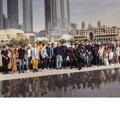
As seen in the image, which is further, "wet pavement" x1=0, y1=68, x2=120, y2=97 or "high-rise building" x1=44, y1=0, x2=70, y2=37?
"high-rise building" x1=44, y1=0, x2=70, y2=37

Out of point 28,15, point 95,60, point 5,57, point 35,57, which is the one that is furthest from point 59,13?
point 28,15

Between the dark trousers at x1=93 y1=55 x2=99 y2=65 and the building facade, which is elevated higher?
the building facade

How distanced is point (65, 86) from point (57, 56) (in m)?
3.80

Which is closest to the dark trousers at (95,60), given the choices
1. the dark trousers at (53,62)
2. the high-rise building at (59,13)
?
the dark trousers at (53,62)

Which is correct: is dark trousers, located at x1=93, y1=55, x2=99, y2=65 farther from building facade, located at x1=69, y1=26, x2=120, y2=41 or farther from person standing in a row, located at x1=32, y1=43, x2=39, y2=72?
building facade, located at x1=69, y1=26, x2=120, y2=41

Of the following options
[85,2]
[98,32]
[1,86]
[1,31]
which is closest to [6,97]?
[1,86]

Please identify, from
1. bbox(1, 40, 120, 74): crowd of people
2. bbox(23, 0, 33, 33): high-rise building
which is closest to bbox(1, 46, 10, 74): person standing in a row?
bbox(1, 40, 120, 74): crowd of people

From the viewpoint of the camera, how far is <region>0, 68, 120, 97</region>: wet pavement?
7.29 metres

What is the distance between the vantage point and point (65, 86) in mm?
8305

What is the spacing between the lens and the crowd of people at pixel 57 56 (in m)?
11.3

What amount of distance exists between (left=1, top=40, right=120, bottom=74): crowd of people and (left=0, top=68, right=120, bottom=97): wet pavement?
1.81 m

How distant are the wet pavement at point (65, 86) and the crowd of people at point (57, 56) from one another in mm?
1810

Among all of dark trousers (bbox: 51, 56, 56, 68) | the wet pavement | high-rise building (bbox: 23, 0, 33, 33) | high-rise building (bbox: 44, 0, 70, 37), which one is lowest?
the wet pavement

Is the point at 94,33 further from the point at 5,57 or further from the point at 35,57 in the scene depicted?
the point at 5,57
